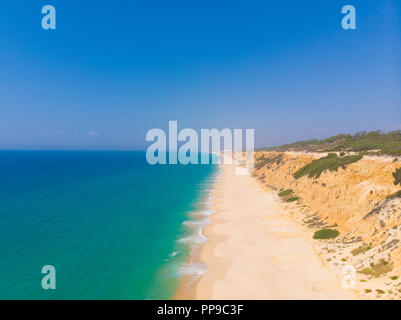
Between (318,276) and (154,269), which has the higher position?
(318,276)

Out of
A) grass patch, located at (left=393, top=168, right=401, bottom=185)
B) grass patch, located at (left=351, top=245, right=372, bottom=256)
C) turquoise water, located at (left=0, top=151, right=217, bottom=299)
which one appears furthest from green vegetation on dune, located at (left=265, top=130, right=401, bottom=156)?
turquoise water, located at (left=0, top=151, right=217, bottom=299)

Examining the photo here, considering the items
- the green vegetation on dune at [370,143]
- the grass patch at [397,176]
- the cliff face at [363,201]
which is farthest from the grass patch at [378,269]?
Result: the green vegetation on dune at [370,143]

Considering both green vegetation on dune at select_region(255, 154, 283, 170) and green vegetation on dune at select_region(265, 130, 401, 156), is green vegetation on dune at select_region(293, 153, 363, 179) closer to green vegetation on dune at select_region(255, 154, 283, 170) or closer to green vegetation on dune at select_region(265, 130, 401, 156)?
green vegetation on dune at select_region(265, 130, 401, 156)

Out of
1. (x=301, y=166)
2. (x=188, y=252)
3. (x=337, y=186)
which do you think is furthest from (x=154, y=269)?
(x=301, y=166)

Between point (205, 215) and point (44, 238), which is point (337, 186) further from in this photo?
point (44, 238)

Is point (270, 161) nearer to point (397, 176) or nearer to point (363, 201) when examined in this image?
point (363, 201)

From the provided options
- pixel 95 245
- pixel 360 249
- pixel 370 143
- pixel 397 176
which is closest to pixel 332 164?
pixel 397 176

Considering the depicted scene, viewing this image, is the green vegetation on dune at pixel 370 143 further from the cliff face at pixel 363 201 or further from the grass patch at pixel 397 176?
the grass patch at pixel 397 176
